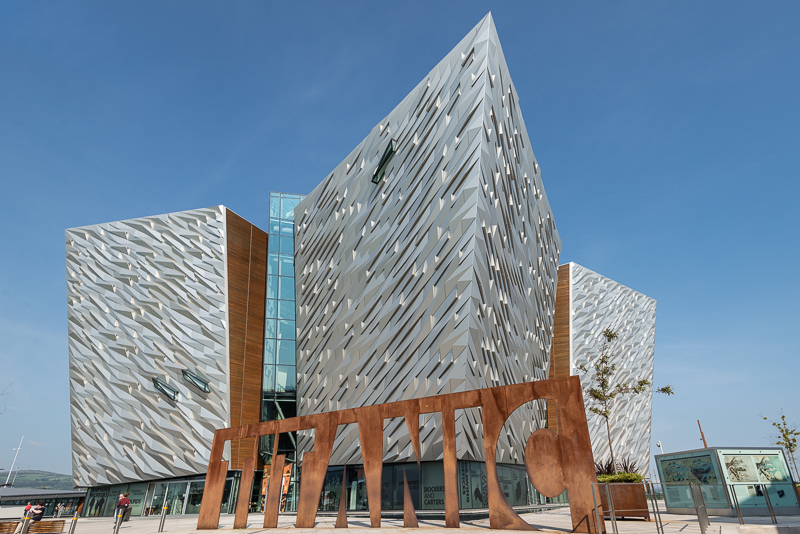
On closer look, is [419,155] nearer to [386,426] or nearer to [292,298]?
[386,426]

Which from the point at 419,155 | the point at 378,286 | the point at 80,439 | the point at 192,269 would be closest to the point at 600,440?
the point at 378,286

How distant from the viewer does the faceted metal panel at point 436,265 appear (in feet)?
60.2

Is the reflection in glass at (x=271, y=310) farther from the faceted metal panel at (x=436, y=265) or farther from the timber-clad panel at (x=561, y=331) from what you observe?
the timber-clad panel at (x=561, y=331)

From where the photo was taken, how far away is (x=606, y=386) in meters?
22.5

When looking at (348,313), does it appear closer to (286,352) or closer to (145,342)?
(286,352)

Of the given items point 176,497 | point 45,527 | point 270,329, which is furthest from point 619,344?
point 45,527

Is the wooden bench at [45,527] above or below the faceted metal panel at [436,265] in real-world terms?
below

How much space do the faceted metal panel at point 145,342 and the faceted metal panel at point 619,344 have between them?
23.0m

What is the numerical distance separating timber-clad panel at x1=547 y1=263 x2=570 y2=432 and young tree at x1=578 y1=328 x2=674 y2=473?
152 centimetres

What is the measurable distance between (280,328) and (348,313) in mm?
7095

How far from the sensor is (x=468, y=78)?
19.9m

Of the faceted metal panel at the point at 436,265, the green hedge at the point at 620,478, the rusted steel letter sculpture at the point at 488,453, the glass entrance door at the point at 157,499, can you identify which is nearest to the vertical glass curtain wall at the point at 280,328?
the faceted metal panel at the point at 436,265

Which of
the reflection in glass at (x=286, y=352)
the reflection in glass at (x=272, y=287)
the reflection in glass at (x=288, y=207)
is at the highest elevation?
the reflection in glass at (x=288, y=207)

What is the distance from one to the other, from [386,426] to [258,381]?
36.1 feet
